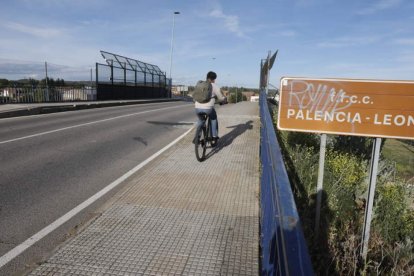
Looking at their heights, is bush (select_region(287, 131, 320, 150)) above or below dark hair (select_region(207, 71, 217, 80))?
below

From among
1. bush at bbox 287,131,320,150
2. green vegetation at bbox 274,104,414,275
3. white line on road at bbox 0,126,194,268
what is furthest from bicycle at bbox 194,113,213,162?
bush at bbox 287,131,320,150

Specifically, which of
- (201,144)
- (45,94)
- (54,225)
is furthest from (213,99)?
(45,94)

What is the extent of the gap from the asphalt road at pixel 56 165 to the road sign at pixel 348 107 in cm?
291

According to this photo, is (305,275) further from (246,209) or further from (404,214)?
(404,214)

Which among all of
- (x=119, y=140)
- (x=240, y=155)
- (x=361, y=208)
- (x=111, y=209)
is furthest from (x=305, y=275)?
(x=119, y=140)

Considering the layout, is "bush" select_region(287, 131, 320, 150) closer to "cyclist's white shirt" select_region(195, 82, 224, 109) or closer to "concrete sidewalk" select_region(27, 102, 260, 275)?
"cyclist's white shirt" select_region(195, 82, 224, 109)

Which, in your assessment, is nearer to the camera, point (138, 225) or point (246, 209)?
point (138, 225)

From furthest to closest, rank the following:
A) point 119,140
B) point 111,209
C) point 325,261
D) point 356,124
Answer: point 119,140, point 111,209, point 356,124, point 325,261

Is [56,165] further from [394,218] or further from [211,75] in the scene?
[394,218]

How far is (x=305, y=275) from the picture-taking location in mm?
1382

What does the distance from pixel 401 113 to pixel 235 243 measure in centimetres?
223

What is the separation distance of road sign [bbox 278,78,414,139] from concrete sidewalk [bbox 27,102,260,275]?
133 centimetres

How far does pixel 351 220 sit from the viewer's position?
4.75 meters

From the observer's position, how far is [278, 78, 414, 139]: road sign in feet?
12.4
